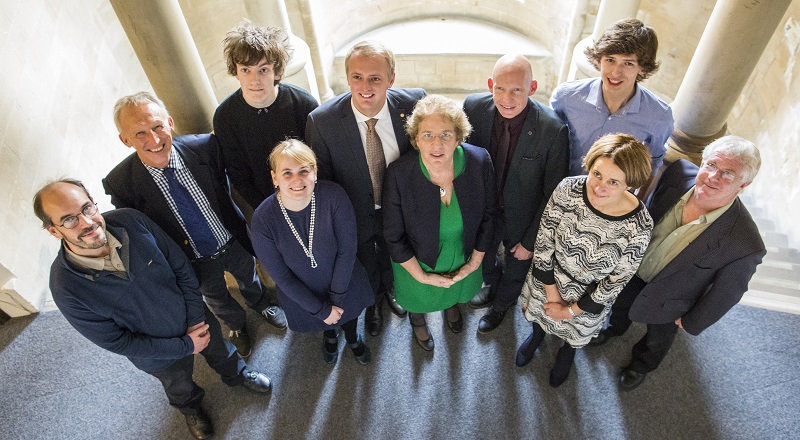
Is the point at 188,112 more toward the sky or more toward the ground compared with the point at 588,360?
more toward the sky

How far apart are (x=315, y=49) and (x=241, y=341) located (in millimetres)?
5038

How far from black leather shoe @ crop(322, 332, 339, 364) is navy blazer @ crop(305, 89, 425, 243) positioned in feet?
3.25

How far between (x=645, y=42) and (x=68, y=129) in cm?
464

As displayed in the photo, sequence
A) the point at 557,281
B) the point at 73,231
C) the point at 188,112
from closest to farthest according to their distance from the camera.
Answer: the point at 73,231 < the point at 557,281 < the point at 188,112

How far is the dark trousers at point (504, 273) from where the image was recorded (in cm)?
277

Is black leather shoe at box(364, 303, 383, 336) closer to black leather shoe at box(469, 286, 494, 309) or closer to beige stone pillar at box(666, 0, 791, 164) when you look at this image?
black leather shoe at box(469, 286, 494, 309)

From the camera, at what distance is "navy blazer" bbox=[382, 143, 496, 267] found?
86.8 inches

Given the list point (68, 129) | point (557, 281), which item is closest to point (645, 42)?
point (557, 281)

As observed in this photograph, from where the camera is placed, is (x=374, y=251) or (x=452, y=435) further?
(x=374, y=251)

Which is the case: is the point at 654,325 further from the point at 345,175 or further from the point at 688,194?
the point at 345,175

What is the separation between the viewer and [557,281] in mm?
2344

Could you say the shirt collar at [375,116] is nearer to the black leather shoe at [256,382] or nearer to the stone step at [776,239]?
the black leather shoe at [256,382]

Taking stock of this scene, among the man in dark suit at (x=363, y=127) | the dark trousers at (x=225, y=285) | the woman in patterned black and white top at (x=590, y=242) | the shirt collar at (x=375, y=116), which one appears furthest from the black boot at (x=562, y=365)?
the dark trousers at (x=225, y=285)

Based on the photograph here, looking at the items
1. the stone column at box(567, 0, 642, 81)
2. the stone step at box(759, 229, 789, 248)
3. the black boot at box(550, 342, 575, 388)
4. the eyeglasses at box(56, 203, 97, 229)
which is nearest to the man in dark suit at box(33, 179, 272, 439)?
the eyeglasses at box(56, 203, 97, 229)
